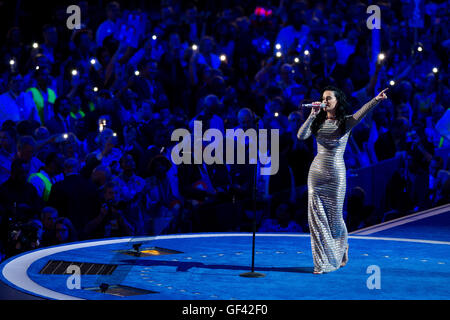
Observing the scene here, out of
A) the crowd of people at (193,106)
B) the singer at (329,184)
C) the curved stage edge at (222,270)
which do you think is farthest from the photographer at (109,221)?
the singer at (329,184)

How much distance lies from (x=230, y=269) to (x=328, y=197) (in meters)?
0.99

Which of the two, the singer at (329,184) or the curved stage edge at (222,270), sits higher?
the singer at (329,184)

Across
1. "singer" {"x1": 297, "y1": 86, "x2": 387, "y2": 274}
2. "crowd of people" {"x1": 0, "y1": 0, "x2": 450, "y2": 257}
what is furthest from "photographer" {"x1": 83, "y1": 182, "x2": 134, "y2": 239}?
"singer" {"x1": 297, "y1": 86, "x2": 387, "y2": 274}

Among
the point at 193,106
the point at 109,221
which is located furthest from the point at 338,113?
the point at 193,106

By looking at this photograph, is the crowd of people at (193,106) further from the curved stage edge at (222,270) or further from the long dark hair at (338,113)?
the long dark hair at (338,113)

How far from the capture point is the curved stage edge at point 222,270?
4477 millimetres

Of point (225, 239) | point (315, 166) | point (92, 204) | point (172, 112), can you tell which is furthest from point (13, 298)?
point (172, 112)

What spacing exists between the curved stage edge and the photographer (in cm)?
32

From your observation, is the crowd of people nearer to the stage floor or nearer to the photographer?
the photographer

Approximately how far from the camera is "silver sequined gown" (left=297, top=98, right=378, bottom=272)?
212 inches

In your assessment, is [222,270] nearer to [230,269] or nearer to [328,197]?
[230,269]

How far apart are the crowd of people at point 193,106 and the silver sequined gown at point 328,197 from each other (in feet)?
7.99

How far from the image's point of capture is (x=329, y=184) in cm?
543
